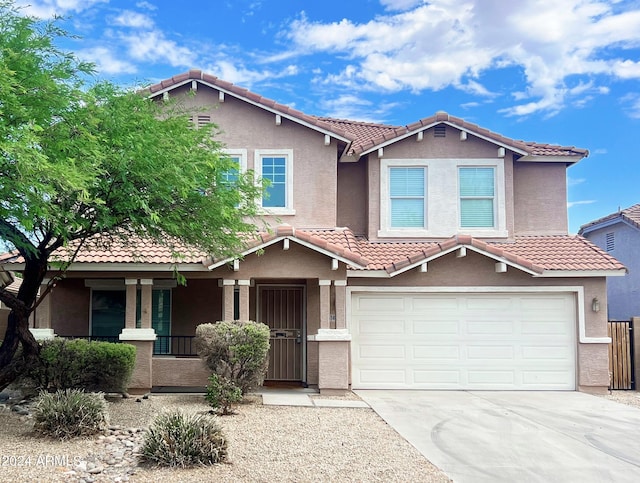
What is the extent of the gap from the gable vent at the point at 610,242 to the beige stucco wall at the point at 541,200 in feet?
22.4

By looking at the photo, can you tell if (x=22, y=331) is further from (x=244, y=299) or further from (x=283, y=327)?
(x=283, y=327)

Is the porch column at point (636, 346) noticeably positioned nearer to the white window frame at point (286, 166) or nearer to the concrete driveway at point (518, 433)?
the concrete driveway at point (518, 433)

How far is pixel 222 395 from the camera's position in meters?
11.4

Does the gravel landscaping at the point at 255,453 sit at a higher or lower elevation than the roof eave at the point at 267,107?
lower

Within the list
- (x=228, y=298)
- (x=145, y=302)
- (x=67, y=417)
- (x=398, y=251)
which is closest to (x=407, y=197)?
(x=398, y=251)

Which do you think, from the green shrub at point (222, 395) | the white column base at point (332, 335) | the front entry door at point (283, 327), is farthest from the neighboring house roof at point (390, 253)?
the green shrub at point (222, 395)

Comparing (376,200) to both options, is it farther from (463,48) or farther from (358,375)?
(463,48)

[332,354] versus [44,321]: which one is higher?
[44,321]

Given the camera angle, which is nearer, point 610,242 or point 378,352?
point 378,352

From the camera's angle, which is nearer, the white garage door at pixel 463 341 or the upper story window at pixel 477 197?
the white garage door at pixel 463 341

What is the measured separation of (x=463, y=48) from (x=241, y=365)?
14835mm

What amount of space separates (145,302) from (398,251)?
6.45m

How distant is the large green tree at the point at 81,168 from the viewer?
7973mm

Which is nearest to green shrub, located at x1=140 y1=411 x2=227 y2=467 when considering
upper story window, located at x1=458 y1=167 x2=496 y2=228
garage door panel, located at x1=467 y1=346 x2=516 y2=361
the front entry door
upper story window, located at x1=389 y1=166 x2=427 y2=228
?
the front entry door
